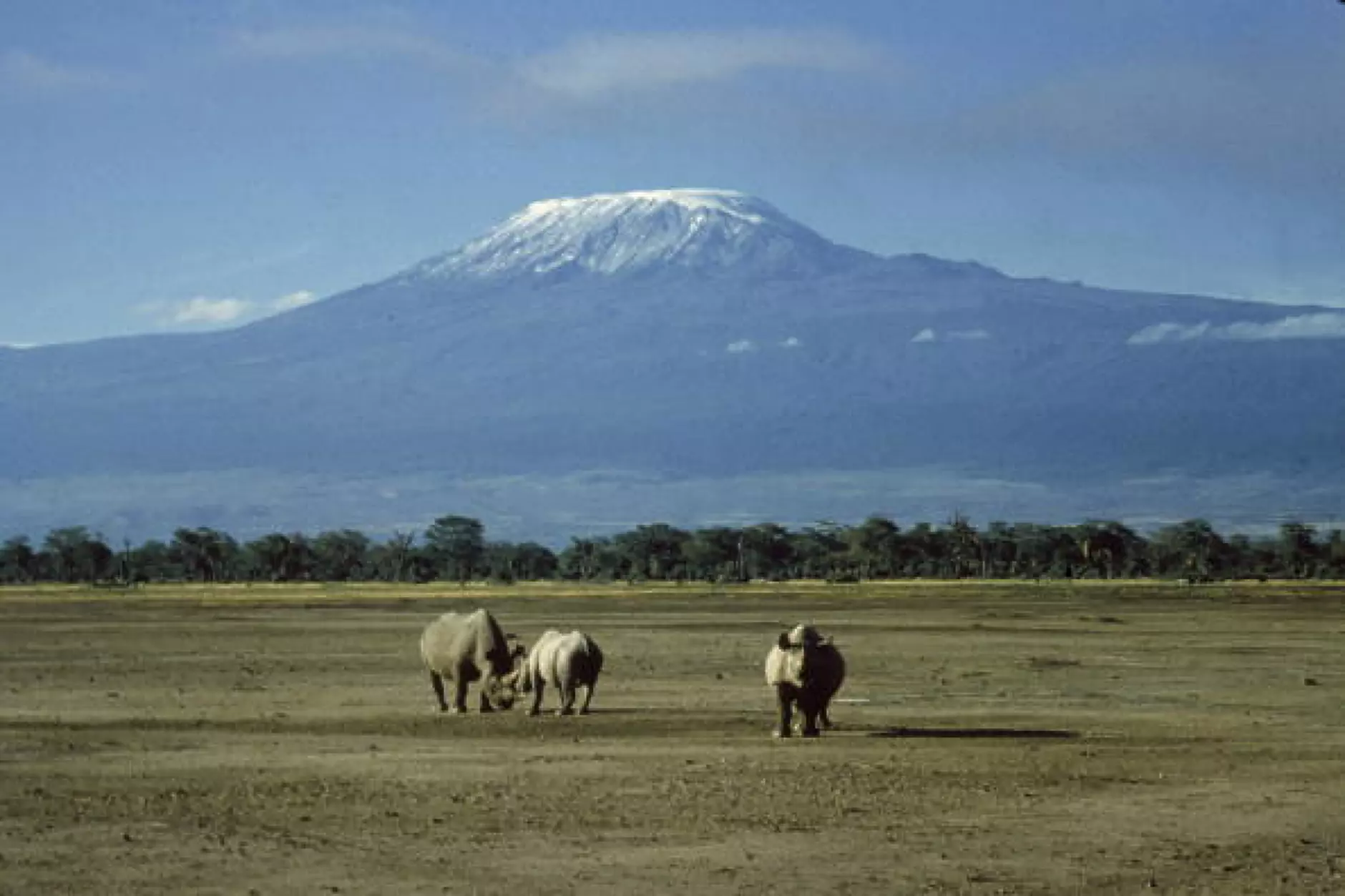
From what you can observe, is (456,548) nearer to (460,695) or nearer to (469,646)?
(469,646)

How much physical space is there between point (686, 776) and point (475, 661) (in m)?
11.2

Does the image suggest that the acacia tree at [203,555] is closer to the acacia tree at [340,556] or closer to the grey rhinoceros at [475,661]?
the acacia tree at [340,556]

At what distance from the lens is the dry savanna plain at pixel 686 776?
21.0 metres

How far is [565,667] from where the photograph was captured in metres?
36.4

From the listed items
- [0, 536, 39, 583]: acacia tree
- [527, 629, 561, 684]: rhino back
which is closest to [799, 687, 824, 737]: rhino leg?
[527, 629, 561, 684]: rhino back

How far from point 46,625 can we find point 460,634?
37.0 metres

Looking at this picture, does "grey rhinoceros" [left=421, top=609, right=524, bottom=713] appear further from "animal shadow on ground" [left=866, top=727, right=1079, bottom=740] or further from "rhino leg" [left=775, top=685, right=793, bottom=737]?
"animal shadow on ground" [left=866, top=727, right=1079, bottom=740]

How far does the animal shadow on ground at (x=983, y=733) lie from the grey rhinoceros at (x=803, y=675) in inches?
30.1

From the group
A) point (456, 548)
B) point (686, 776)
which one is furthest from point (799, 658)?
point (456, 548)

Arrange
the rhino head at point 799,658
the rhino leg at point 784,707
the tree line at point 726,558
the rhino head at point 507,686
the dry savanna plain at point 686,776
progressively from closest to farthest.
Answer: the dry savanna plain at point 686,776, the rhino head at point 799,658, the rhino leg at point 784,707, the rhino head at point 507,686, the tree line at point 726,558

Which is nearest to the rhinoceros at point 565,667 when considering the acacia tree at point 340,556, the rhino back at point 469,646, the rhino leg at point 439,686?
the rhino back at point 469,646

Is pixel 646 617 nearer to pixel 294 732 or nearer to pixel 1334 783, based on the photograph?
pixel 294 732

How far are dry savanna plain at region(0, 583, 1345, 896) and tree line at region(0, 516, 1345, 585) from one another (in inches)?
3934

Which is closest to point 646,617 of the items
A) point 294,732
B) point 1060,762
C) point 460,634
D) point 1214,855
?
point 460,634
